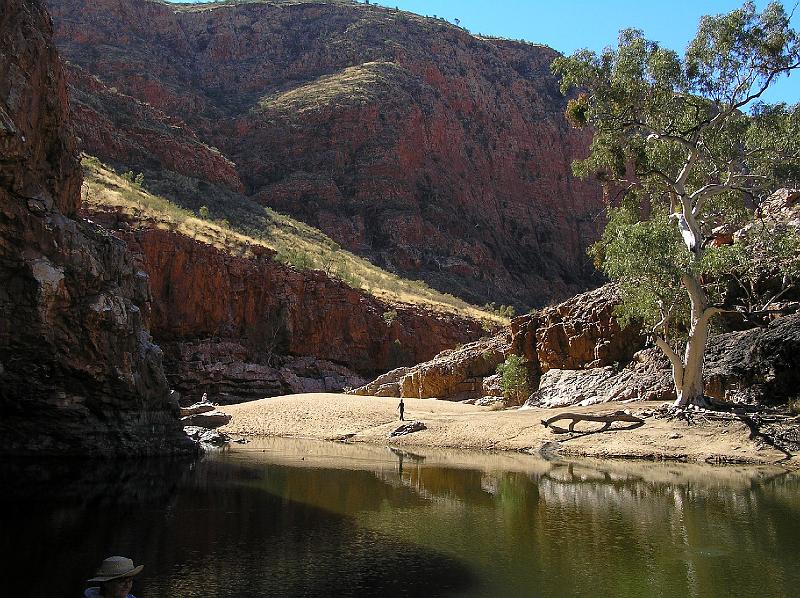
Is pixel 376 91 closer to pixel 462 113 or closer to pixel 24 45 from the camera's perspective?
pixel 462 113

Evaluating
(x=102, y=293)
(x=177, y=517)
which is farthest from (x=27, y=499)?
(x=102, y=293)

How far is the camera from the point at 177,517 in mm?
12570

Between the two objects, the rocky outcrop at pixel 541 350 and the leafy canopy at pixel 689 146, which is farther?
the rocky outcrop at pixel 541 350

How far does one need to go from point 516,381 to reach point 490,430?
251 inches

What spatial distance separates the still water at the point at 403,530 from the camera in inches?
342

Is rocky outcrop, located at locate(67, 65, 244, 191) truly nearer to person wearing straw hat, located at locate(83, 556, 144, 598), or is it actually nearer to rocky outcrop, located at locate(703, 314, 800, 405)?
rocky outcrop, located at locate(703, 314, 800, 405)

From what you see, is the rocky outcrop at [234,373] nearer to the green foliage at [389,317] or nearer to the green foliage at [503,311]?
the green foliage at [389,317]

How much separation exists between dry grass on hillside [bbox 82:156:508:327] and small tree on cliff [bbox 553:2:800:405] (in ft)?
118

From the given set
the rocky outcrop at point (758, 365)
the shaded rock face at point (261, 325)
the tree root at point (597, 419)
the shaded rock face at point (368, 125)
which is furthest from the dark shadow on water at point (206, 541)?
the shaded rock face at point (368, 125)

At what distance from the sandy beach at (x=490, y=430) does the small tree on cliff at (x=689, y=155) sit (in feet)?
6.52

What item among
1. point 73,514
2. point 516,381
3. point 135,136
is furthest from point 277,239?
point 73,514

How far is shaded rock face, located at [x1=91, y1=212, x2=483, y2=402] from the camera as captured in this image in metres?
49.6

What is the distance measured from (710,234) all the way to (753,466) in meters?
11.8

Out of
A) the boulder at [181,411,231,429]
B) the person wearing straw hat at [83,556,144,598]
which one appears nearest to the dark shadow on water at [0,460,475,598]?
the person wearing straw hat at [83,556,144,598]
